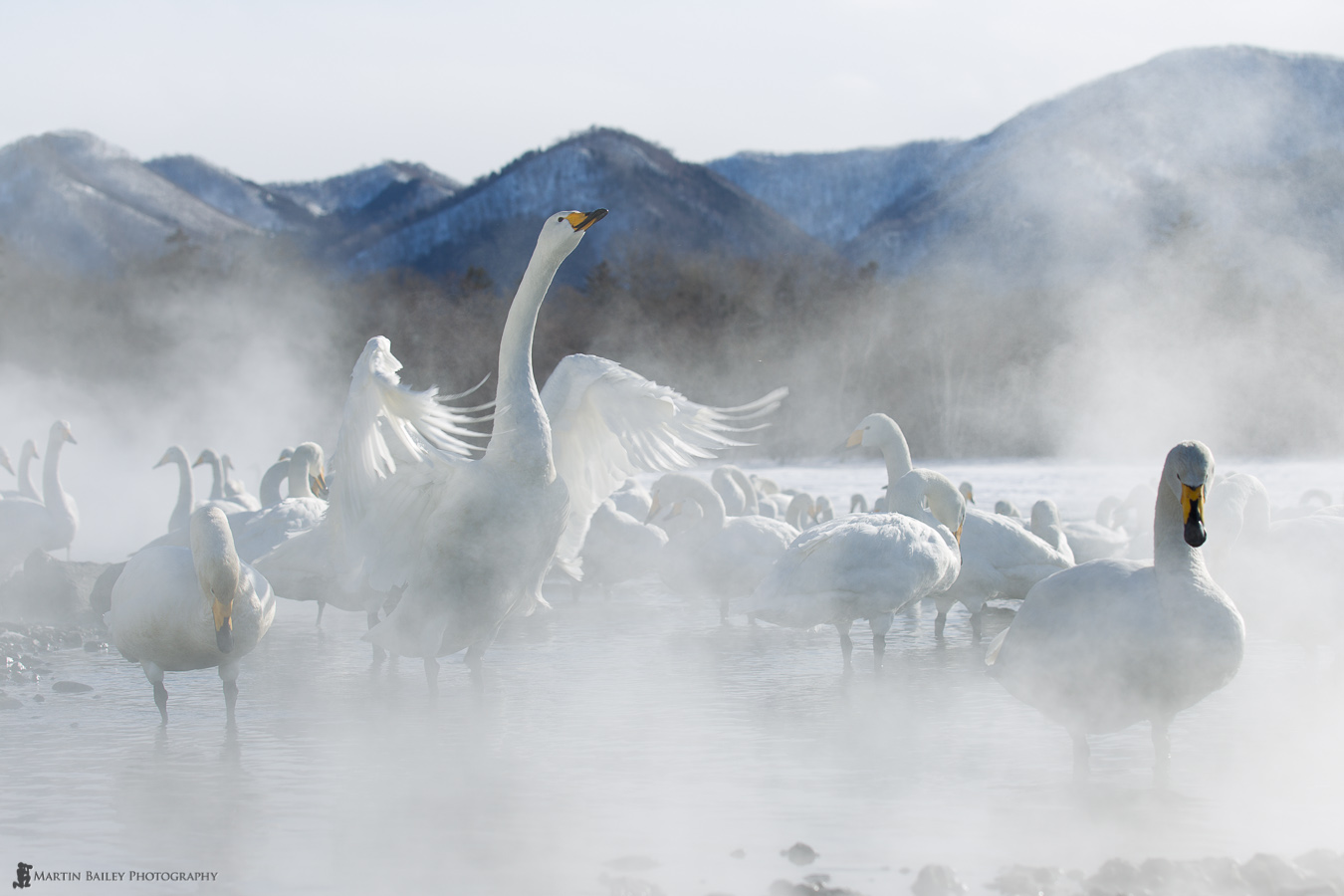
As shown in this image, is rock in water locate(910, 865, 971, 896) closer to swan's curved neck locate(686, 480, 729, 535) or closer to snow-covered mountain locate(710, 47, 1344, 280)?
swan's curved neck locate(686, 480, 729, 535)

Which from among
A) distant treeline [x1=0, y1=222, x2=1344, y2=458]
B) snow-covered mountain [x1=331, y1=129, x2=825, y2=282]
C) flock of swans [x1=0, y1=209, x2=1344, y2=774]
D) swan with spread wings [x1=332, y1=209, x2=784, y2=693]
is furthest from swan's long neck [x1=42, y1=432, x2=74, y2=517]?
snow-covered mountain [x1=331, y1=129, x2=825, y2=282]

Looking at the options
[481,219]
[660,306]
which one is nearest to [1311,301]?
[660,306]

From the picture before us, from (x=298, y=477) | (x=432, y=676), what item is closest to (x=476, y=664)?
(x=432, y=676)

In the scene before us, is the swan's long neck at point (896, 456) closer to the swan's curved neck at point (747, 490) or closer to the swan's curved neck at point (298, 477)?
the swan's curved neck at point (747, 490)

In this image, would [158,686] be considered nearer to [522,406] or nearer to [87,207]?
[522,406]

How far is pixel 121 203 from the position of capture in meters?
96.8

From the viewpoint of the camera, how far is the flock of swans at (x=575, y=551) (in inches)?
167

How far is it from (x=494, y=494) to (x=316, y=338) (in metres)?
38.7

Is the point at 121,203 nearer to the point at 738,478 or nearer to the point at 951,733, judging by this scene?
the point at 738,478

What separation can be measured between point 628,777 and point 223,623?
6.54 ft

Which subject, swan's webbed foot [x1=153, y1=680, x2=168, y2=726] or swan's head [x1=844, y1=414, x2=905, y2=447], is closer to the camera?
swan's webbed foot [x1=153, y1=680, x2=168, y2=726]

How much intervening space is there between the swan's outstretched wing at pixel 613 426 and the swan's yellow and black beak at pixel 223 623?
1.81 m

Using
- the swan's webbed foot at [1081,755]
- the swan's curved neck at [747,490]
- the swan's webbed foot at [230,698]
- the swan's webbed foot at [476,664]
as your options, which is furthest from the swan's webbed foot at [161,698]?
the swan's curved neck at [747,490]

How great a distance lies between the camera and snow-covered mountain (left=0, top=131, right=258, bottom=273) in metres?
88.8
